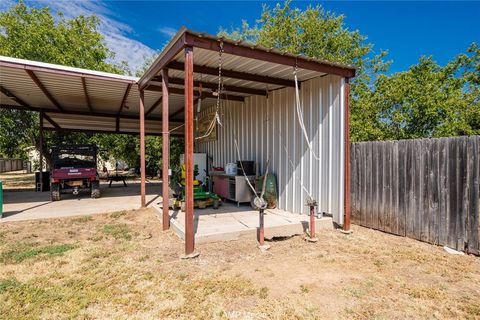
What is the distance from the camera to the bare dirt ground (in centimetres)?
242

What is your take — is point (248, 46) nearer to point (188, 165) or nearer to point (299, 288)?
point (188, 165)

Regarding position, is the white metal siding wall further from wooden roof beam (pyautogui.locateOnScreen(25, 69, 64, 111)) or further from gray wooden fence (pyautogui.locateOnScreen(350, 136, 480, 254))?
wooden roof beam (pyautogui.locateOnScreen(25, 69, 64, 111))

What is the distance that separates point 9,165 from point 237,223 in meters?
33.7

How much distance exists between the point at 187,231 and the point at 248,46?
10.1 ft

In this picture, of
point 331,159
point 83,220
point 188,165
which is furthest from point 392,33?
point 83,220

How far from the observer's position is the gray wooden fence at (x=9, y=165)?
26016 mm

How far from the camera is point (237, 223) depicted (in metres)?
4.89

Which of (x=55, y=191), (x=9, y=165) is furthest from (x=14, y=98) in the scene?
(x=9, y=165)

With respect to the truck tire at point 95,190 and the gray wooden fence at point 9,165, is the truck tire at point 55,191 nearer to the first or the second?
the truck tire at point 95,190

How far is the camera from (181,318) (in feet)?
7.55

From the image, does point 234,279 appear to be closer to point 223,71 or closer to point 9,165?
point 223,71

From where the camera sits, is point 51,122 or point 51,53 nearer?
point 51,122

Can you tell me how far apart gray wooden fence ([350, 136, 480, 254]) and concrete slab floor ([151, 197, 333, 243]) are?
100 cm

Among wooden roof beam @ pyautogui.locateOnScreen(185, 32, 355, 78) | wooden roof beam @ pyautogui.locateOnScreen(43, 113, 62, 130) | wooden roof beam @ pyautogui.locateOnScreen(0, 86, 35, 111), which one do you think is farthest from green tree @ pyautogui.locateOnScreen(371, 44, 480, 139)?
wooden roof beam @ pyautogui.locateOnScreen(43, 113, 62, 130)
